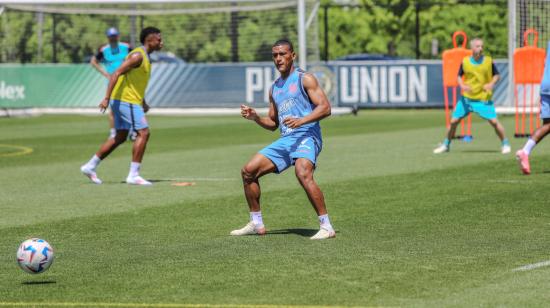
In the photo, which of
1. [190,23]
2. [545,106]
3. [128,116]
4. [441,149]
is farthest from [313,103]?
[190,23]

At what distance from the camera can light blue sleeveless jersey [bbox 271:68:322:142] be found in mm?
11234

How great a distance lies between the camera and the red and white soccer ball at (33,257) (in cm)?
898

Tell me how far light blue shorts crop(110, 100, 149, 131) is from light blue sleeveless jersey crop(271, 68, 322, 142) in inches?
215

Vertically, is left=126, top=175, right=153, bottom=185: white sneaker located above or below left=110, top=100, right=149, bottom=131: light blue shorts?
below

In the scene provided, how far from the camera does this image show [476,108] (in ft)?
69.8

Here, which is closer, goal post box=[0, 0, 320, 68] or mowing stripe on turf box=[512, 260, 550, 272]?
mowing stripe on turf box=[512, 260, 550, 272]

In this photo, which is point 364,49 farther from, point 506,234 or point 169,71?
point 506,234

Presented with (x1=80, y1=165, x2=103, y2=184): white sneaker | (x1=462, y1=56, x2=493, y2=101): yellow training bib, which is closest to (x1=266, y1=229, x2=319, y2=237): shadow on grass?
(x1=80, y1=165, x2=103, y2=184): white sneaker

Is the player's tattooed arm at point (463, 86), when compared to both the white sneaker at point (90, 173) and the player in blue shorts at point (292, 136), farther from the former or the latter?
the player in blue shorts at point (292, 136)

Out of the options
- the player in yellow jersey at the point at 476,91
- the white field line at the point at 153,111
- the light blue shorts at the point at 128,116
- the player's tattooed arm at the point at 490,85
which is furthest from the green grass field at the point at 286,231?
the white field line at the point at 153,111

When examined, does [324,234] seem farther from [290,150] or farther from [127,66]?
[127,66]

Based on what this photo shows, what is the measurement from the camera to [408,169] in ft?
58.4

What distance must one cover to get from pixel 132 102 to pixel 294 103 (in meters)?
5.72

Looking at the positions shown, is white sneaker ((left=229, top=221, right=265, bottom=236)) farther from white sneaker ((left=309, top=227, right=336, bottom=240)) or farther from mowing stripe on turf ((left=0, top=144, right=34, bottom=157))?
mowing stripe on turf ((left=0, top=144, right=34, bottom=157))
